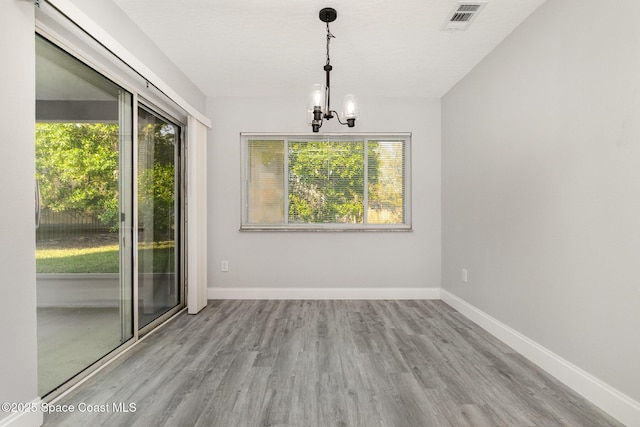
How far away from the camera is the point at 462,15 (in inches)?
96.7

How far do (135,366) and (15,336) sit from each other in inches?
36.3

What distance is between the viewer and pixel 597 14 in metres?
1.89

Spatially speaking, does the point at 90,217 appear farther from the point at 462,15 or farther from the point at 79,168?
the point at 462,15

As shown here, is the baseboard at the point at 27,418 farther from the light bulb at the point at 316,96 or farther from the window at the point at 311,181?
the window at the point at 311,181

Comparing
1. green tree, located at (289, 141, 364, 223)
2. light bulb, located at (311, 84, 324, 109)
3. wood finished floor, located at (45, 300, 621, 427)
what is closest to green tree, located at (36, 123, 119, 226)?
wood finished floor, located at (45, 300, 621, 427)

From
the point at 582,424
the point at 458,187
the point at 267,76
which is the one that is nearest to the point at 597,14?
the point at 458,187

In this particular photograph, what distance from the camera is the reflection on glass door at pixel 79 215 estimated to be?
6.04 ft

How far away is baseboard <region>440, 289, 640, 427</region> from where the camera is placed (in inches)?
66.4

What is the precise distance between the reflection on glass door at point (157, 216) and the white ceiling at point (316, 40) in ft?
2.47

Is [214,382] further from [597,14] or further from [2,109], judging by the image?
[597,14]

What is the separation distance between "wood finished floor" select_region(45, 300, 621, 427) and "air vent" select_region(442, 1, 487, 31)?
2.61m

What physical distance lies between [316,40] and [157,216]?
7.26ft

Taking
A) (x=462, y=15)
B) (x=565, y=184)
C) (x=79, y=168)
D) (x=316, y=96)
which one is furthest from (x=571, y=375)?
(x=79, y=168)

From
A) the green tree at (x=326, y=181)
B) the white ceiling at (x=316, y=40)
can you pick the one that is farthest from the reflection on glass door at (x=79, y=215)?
the green tree at (x=326, y=181)
